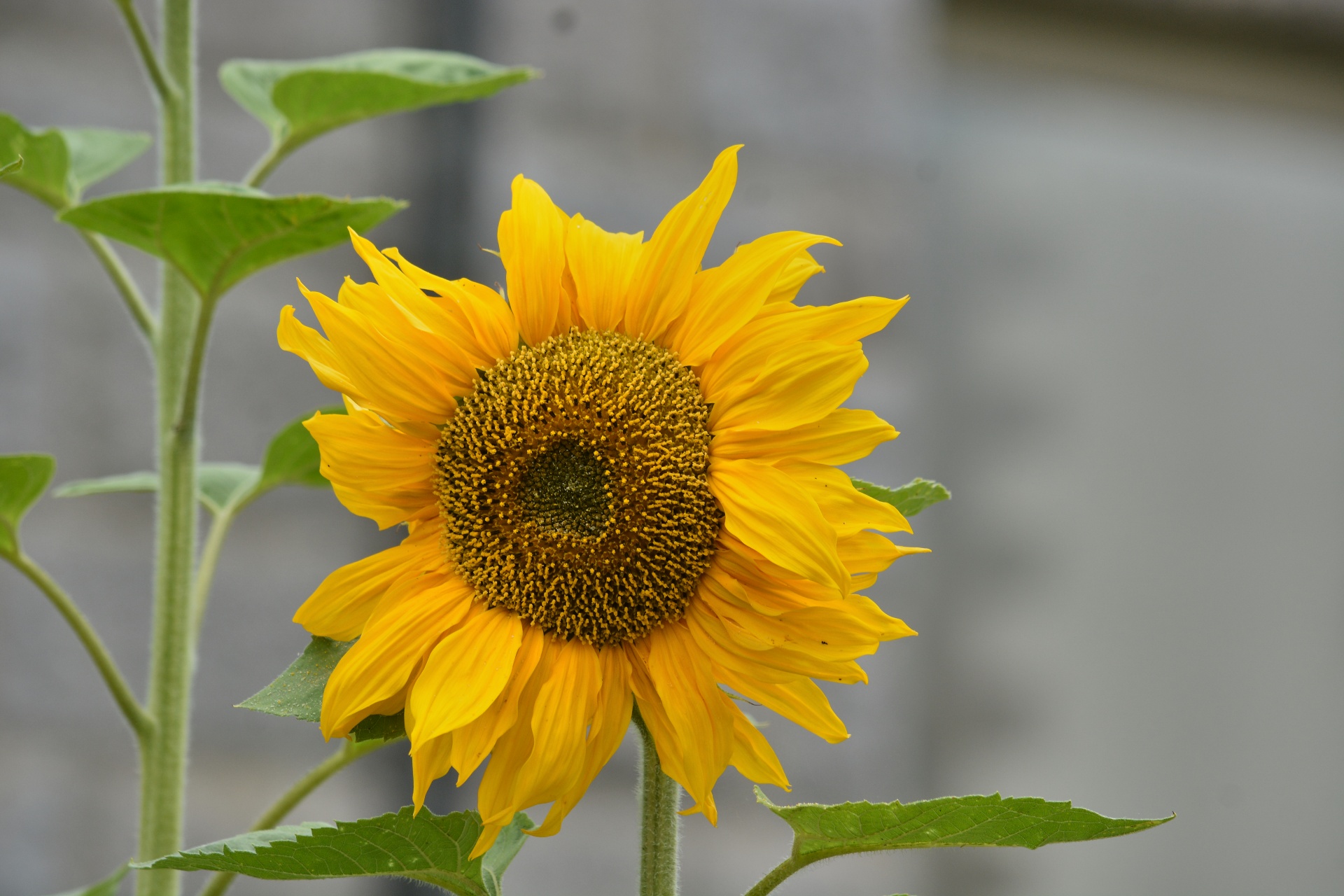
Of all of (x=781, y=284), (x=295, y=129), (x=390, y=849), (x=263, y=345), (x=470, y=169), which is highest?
(x=470, y=169)

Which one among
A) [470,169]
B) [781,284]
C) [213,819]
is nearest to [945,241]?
[470,169]

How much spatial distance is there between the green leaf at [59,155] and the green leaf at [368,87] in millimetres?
66

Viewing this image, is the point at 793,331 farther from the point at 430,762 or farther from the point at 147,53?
the point at 147,53

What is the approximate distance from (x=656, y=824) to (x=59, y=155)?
270 mm

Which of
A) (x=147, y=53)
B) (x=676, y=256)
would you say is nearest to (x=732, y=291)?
(x=676, y=256)

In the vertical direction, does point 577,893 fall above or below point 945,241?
below

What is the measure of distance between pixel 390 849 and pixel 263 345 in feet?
2.95

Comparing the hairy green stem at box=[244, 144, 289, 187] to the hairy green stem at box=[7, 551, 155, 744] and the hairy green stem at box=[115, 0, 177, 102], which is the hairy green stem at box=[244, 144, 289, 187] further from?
the hairy green stem at box=[7, 551, 155, 744]

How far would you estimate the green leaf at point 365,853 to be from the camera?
0.22 metres

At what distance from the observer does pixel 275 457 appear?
391 millimetres

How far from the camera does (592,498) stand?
0.25 m

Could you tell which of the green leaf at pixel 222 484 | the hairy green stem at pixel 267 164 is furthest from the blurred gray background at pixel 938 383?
the hairy green stem at pixel 267 164

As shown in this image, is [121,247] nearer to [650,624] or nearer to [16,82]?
[16,82]

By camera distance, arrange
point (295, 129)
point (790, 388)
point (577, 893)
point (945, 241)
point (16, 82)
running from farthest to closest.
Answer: point (945, 241) < point (577, 893) < point (16, 82) < point (295, 129) < point (790, 388)
